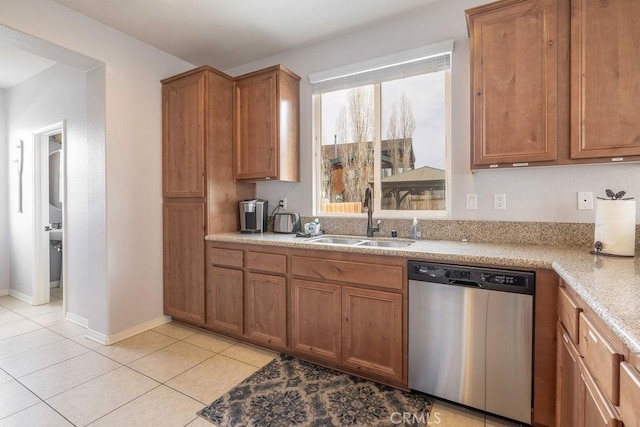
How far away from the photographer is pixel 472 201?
227cm

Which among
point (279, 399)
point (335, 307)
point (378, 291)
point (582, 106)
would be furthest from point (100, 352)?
point (582, 106)

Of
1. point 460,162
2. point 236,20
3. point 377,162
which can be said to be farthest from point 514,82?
point 236,20

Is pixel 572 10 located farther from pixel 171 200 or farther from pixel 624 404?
pixel 171 200

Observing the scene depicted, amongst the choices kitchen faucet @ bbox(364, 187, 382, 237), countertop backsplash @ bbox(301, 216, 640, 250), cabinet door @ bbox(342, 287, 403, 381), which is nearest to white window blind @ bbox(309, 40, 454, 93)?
kitchen faucet @ bbox(364, 187, 382, 237)

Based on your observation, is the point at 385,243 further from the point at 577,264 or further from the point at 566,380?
the point at 566,380

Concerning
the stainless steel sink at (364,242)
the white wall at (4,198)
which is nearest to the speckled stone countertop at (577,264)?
the stainless steel sink at (364,242)

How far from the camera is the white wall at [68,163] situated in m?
3.02

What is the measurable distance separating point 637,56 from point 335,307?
218 centimetres

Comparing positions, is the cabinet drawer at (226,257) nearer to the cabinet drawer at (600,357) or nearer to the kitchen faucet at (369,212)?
the kitchen faucet at (369,212)

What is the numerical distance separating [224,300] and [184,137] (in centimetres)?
154

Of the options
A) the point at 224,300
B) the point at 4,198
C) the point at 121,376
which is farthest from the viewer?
the point at 4,198

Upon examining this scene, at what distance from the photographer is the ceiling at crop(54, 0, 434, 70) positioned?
234cm

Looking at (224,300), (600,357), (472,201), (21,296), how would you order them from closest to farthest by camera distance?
(600,357) → (472,201) → (224,300) → (21,296)

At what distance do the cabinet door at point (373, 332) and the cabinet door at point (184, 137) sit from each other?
1692 millimetres
